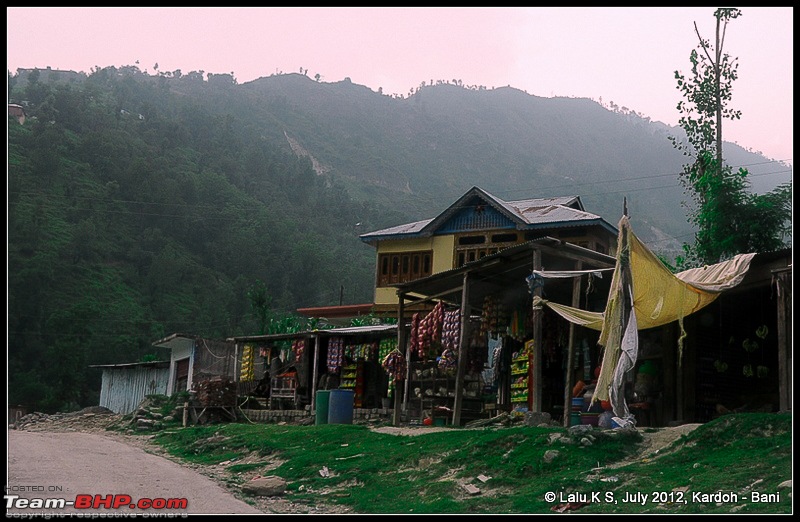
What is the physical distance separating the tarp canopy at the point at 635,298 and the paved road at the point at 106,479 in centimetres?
541

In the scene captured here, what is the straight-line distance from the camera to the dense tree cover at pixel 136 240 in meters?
50.5

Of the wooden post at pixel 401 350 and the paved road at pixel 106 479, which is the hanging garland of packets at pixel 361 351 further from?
the paved road at pixel 106 479

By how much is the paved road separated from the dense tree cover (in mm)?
24740

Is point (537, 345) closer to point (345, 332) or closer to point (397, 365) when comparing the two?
point (397, 365)

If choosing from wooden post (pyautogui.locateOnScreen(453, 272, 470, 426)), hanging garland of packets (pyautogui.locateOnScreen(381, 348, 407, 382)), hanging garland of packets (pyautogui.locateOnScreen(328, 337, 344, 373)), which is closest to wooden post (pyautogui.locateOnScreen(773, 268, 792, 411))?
wooden post (pyautogui.locateOnScreen(453, 272, 470, 426))

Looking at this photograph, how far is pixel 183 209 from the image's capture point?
219 ft

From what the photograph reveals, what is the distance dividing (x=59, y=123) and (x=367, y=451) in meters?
62.1

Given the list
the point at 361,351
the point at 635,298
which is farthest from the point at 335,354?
the point at 635,298

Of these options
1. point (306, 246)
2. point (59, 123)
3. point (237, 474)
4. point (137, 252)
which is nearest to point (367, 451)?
point (237, 474)

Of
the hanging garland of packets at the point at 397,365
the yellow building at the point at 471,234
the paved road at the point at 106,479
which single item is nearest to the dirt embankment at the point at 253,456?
the paved road at the point at 106,479

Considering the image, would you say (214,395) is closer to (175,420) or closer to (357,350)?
(175,420)

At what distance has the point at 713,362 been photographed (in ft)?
49.5

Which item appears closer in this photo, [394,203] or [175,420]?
[175,420]

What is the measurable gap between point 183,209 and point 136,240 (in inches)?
242
